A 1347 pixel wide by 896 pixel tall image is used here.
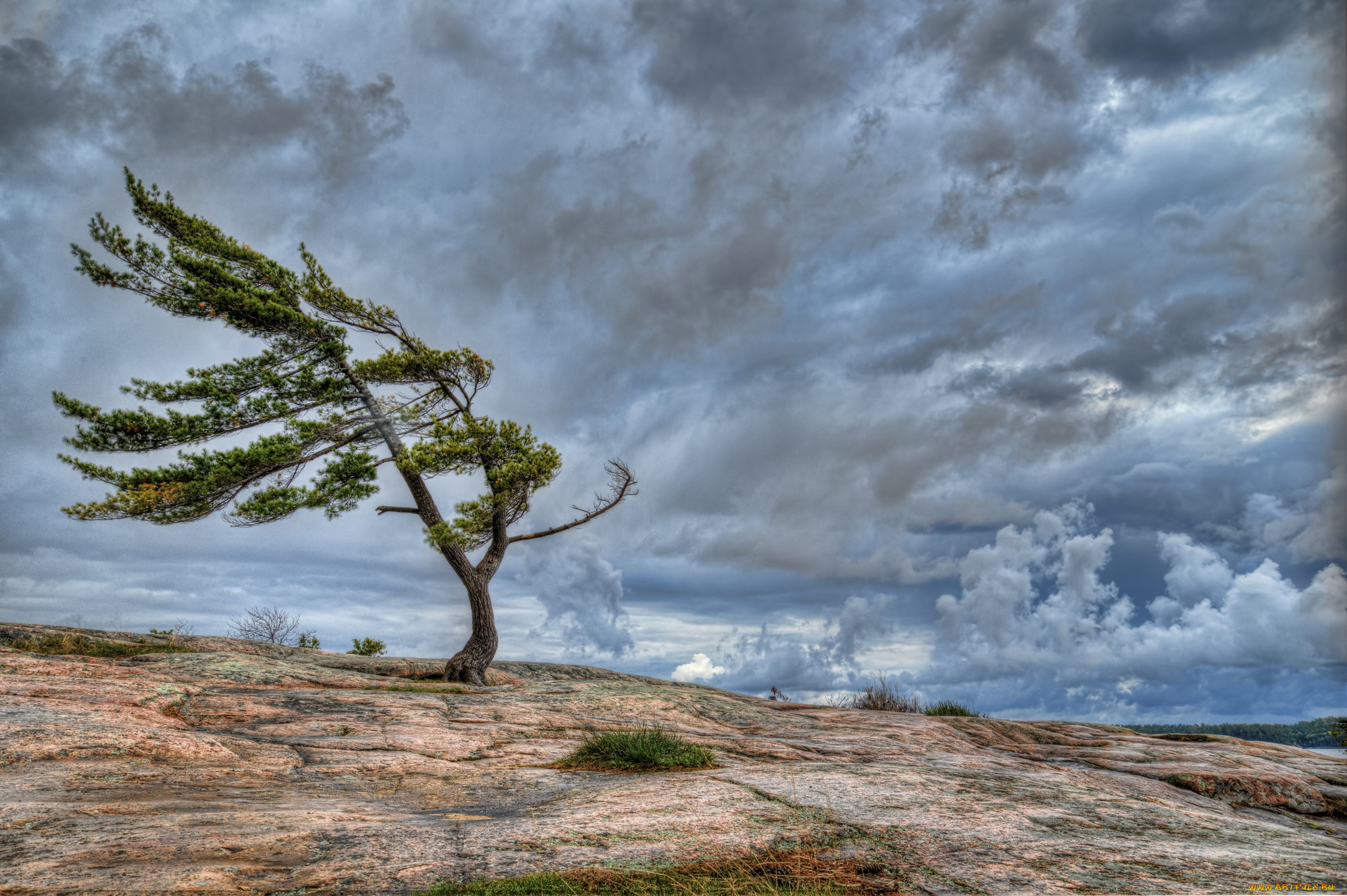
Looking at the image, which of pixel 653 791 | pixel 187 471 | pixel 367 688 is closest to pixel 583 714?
pixel 367 688

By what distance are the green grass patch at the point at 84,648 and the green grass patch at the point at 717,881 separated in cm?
1531

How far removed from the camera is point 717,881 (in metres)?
4.20

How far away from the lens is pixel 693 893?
3918mm

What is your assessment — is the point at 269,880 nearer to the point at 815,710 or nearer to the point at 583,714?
the point at 583,714

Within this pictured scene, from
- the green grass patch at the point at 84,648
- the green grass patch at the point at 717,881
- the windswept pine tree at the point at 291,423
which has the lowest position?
the green grass patch at the point at 84,648

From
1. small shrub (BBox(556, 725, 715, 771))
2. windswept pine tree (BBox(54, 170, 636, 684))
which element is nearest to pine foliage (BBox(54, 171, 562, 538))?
windswept pine tree (BBox(54, 170, 636, 684))

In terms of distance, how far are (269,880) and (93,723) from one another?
5.99m

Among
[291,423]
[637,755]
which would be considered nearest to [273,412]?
[291,423]

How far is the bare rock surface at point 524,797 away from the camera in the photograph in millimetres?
4328

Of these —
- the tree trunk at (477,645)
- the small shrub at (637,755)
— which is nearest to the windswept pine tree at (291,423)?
the tree trunk at (477,645)

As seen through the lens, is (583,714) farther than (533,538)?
No

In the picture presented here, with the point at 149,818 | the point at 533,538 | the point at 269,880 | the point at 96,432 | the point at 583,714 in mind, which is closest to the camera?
the point at 269,880

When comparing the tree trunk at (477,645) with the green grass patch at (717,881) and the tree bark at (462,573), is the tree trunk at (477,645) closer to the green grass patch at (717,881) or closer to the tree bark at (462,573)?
the tree bark at (462,573)

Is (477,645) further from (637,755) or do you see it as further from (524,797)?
(524,797)
